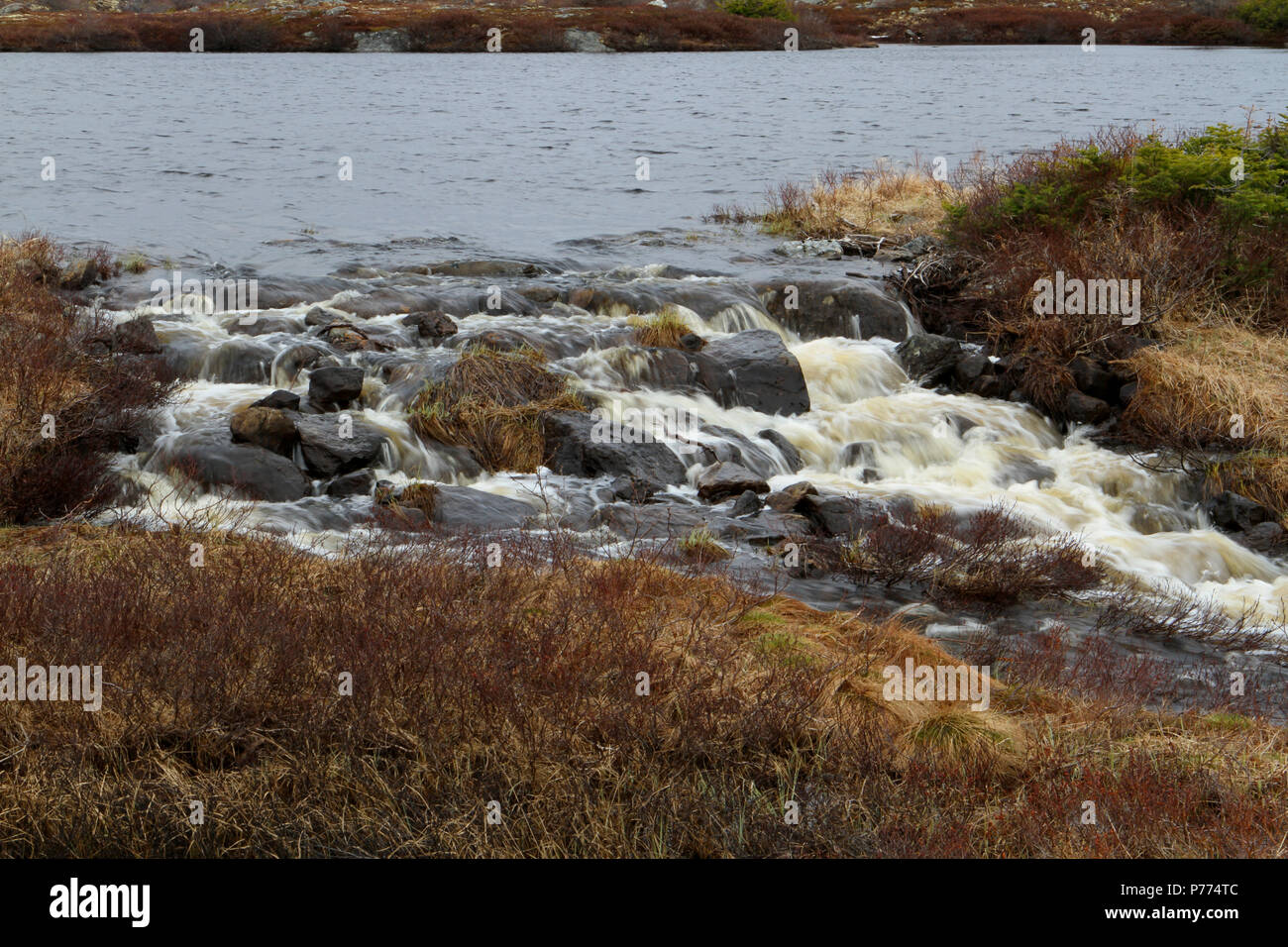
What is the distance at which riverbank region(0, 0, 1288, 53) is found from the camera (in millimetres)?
64812

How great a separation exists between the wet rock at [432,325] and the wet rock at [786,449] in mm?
4702

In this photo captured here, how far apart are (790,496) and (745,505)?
0.47 m

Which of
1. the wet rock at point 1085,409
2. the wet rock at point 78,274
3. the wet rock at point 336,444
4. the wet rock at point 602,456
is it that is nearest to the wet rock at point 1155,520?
the wet rock at point 1085,409

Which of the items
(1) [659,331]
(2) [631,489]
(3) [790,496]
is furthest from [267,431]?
(1) [659,331]

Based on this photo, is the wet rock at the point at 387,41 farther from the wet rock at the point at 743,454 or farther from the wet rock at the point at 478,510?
the wet rock at the point at 478,510

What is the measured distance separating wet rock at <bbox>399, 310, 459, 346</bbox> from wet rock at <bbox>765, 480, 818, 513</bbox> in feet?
19.3

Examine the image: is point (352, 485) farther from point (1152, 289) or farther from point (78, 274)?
point (1152, 289)

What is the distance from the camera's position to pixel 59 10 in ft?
254

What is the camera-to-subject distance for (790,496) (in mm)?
11445

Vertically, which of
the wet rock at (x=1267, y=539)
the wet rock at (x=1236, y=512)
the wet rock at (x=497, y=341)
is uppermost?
the wet rock at (x=497, y=341)

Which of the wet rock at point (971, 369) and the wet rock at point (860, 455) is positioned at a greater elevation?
the wet rock at point (971, 369)

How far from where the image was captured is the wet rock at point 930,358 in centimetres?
1564

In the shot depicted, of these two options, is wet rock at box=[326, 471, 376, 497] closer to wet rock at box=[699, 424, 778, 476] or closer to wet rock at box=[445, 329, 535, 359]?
wet rock at box=[445, 329, 535, 359]
